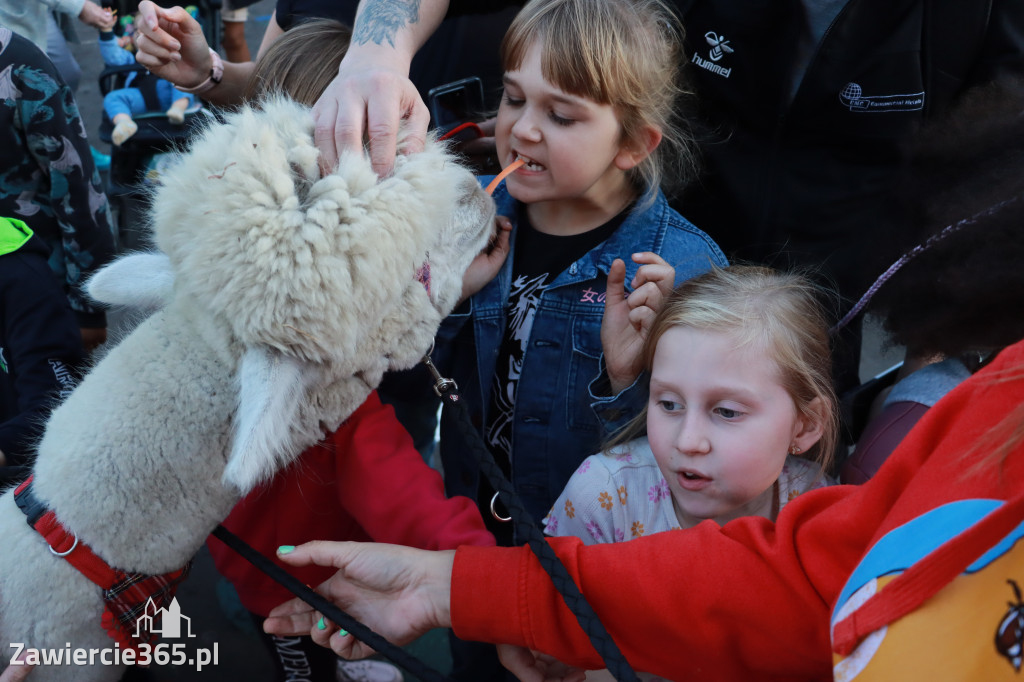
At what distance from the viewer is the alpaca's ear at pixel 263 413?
4.51 feet

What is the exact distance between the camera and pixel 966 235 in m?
1.49

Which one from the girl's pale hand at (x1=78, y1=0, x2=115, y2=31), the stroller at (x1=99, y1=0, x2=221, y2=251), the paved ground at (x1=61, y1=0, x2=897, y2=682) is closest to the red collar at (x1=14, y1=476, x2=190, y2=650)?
the paved ground at (x1=61, y1=0, x2=897, y2=682)

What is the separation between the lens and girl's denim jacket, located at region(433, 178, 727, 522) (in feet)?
6.83

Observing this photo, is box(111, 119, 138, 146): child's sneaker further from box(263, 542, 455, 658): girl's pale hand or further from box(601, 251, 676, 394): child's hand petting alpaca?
box(263, 542, 455, 658): girl's pale hand

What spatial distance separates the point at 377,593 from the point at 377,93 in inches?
44.2

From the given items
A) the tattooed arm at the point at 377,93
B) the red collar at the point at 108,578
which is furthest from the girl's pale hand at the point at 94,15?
the red collar at the point at 108,578

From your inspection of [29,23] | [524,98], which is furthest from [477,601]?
[29,23]

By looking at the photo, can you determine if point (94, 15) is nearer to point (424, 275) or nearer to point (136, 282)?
point (136, 282)

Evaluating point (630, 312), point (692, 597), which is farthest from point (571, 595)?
point (630, 312)

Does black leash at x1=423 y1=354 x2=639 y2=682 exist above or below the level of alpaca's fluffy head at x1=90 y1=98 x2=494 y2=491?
below

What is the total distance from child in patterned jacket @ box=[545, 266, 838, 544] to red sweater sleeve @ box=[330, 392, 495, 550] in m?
0.27

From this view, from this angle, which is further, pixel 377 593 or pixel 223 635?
pixel 223 635

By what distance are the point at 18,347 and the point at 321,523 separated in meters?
1.28

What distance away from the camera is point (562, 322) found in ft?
6.86
